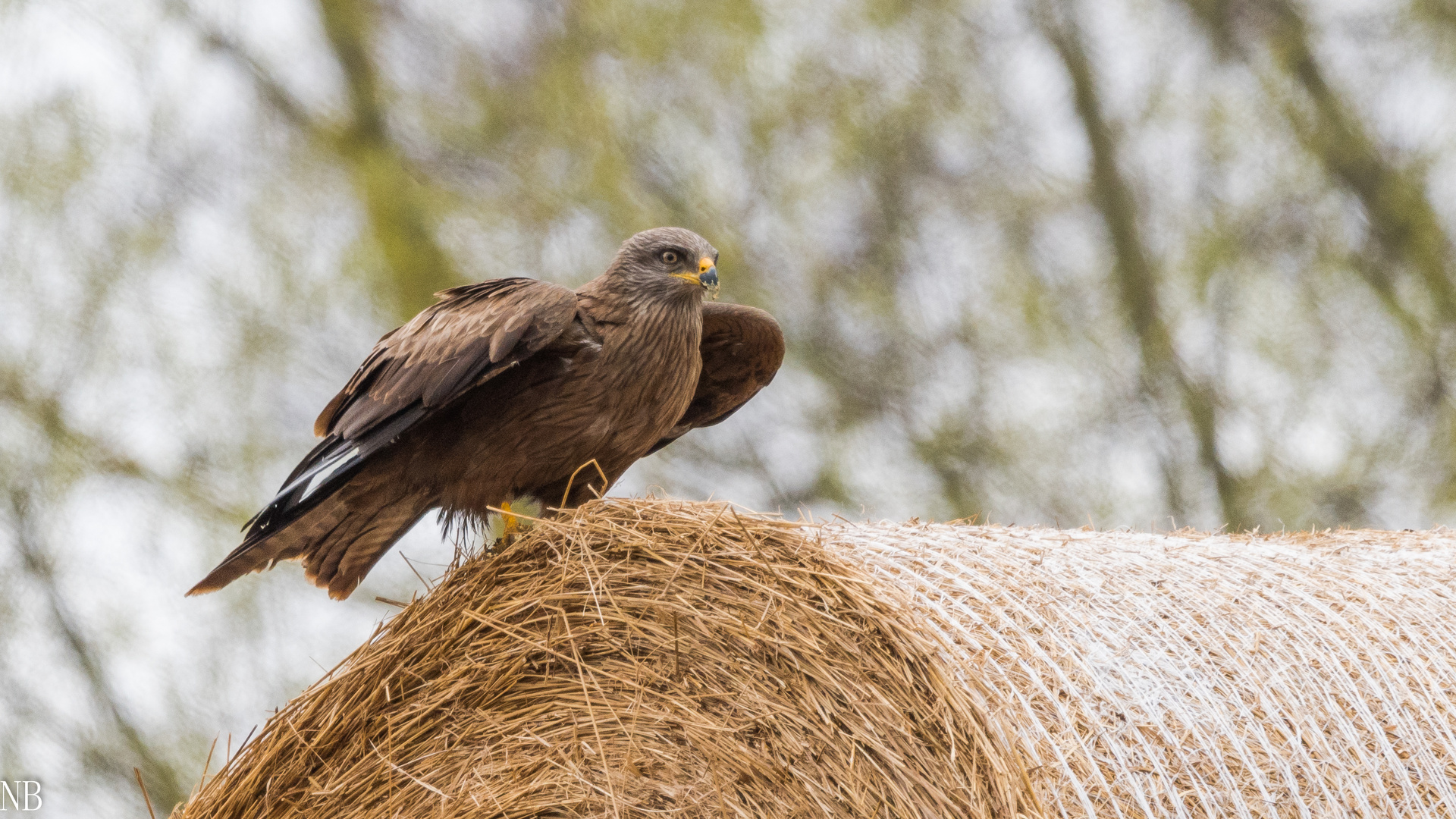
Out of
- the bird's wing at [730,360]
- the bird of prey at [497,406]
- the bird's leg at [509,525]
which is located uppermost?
the bird's wing at [730,360]

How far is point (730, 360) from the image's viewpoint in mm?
2748

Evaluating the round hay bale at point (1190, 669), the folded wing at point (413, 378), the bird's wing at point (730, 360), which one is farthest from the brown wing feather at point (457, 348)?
the round hay bale at point (1190, 669)

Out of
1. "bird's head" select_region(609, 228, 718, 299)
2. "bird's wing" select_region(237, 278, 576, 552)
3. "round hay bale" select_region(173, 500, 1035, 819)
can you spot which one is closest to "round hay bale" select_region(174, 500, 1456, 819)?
"round hay bale" select_region(173, 500, 1035, 819)

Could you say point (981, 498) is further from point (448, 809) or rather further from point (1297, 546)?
point (448, 809)

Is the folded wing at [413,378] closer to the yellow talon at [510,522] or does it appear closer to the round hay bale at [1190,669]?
the yellow talon at [510,522]

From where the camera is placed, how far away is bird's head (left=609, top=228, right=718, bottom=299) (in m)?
2.31

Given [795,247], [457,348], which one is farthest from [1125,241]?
[457,348]

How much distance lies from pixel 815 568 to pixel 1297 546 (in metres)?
1.47

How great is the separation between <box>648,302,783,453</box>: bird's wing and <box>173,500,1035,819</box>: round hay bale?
61 centimetres

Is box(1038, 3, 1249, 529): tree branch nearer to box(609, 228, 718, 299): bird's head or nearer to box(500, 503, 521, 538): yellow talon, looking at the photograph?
box(609, 228, 718, 299): bird's head

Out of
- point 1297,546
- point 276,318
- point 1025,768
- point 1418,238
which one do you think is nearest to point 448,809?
point 1025,768

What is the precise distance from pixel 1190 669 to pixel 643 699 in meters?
0.93

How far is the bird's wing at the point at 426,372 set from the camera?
215 centimetres

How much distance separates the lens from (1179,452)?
17.6 ft
